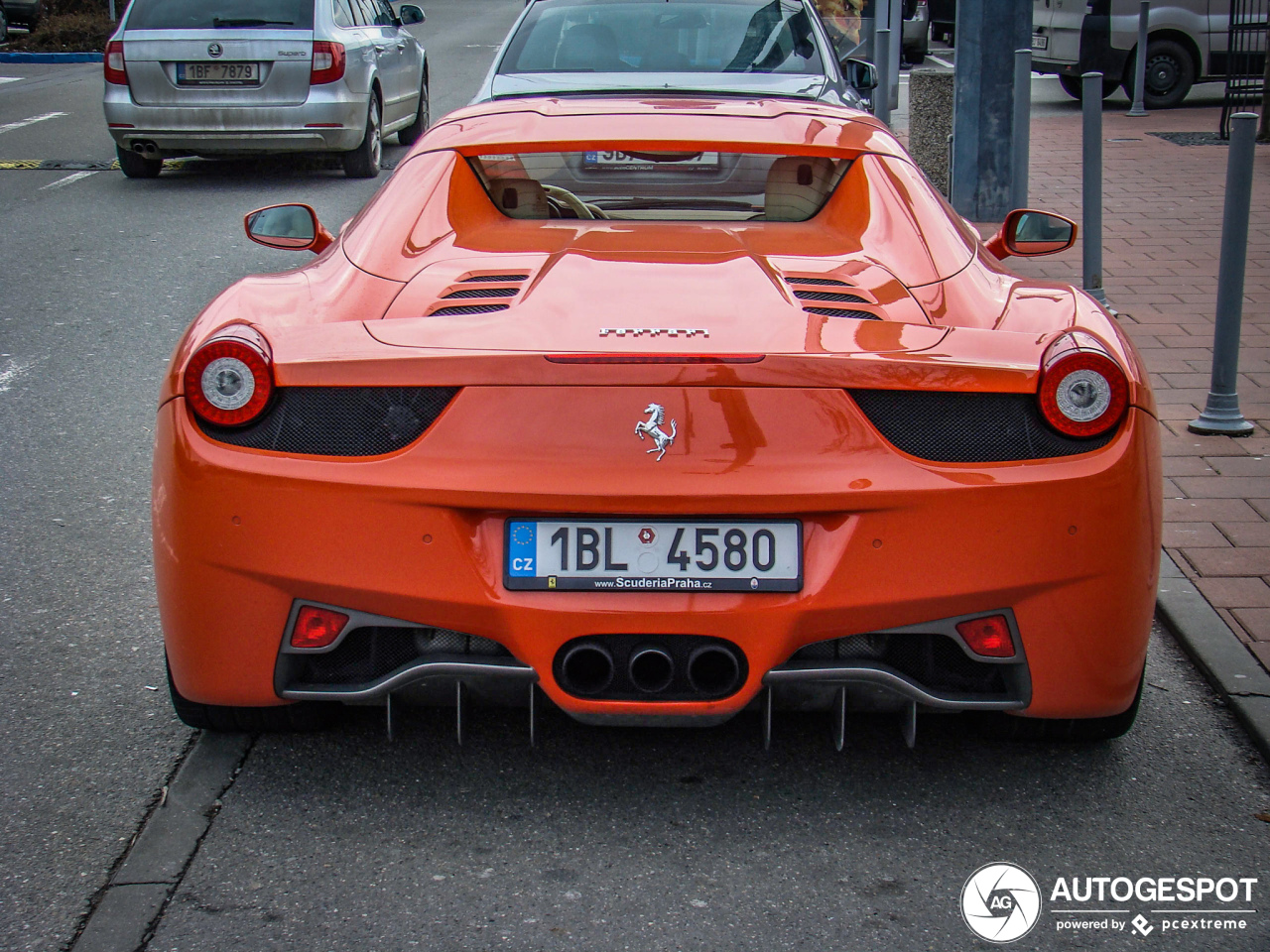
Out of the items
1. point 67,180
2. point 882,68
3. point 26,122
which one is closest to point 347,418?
point 67,180

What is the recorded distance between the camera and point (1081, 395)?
266cm

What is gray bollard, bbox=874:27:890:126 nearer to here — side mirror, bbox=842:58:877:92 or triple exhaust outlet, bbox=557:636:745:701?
side mirror, bbox=842:58:877:92

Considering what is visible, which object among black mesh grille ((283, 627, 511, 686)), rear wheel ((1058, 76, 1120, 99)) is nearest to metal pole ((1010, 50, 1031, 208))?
black mesh grille ((283, 627, 511, 686))

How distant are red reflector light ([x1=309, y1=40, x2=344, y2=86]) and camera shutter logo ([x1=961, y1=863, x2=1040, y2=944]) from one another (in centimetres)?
983

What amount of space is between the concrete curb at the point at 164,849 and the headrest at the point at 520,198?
1498 millimetres

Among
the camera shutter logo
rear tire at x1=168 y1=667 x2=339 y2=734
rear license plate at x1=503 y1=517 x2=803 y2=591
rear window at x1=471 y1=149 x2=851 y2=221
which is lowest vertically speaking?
the camera shutter logo

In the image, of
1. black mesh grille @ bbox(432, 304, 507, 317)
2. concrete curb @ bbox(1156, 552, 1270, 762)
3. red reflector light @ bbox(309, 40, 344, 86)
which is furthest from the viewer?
red reflector light @ bbox(309, 40, 344, 86)

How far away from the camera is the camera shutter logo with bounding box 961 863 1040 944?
2494mm

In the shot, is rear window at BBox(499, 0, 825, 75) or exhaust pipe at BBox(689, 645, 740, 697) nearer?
exhaust pipe at BBox(689, 645, 740, 697)

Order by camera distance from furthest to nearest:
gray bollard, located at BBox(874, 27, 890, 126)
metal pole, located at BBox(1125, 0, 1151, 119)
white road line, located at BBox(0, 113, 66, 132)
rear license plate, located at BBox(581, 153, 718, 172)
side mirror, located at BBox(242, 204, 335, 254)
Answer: metal pole, located at BBox(1125, 0, 1151, 119) < white road line, located at BBox(0, 113, 66, 132) < gray bollard, located at BBox(874, 27, 890, 126) < rear license plate, located at BBox(581, 153, 718, 172) < side mirror, located at BBox(242, 204, 335, 254)

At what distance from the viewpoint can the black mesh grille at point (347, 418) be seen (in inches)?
103

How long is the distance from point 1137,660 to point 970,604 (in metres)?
0.44

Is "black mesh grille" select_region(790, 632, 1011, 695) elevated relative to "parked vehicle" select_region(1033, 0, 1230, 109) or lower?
lower

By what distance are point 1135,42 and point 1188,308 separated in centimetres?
986
